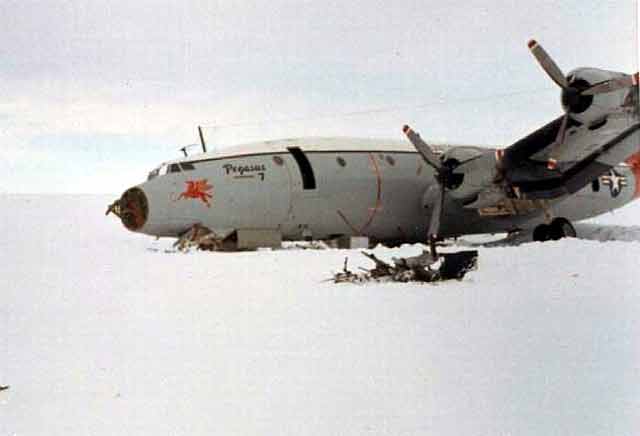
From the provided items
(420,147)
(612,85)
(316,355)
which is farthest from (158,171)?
(316,355)

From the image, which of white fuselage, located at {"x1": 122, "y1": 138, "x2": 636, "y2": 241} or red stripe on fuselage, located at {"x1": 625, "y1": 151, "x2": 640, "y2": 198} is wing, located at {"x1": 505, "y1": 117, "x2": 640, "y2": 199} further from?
red stripe on fuselage, located at {"x1": 625, "y1": 151, "x2": 640, "y2": 198}

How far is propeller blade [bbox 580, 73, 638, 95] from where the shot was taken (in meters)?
10.6

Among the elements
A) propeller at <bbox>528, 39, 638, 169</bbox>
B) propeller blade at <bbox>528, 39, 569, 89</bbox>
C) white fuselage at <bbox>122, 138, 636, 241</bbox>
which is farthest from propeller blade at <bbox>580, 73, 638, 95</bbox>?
white fuselage at <bbox>122, 138, 636, 241</bbox>

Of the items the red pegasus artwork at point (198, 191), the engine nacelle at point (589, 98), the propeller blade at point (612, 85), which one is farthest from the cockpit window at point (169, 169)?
the propeller blade at point (612, 85)

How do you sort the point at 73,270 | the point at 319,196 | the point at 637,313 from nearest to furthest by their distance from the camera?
the point at 637,313, the point at 73,270, the point at 319,196

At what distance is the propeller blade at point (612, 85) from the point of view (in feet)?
34.7

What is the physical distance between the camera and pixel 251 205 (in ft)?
43.1

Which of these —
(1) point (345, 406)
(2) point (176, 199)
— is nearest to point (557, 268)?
(1) point (345, 406)

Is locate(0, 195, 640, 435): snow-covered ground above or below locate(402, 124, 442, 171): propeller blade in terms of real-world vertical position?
below

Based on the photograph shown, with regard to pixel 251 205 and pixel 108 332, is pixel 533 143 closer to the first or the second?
pixel 251 205

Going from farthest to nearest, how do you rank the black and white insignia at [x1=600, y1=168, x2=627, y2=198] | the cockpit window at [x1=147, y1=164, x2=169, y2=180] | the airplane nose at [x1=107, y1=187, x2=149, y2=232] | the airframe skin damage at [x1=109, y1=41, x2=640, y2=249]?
the black and white insignia at [x1=600, y1=168, x2=627, y2=198], the cockpit window at [x1=147, y1=164, x2=169, y2=180], the airplane nose at [x1=107, y1=187, x2=149, y2=232], the airframe skin damage at [x1=109, y1=41, x2=640, y2=249]

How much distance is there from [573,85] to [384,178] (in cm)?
481

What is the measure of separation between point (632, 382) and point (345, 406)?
5.81 feet

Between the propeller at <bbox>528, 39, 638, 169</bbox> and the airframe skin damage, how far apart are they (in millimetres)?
19
